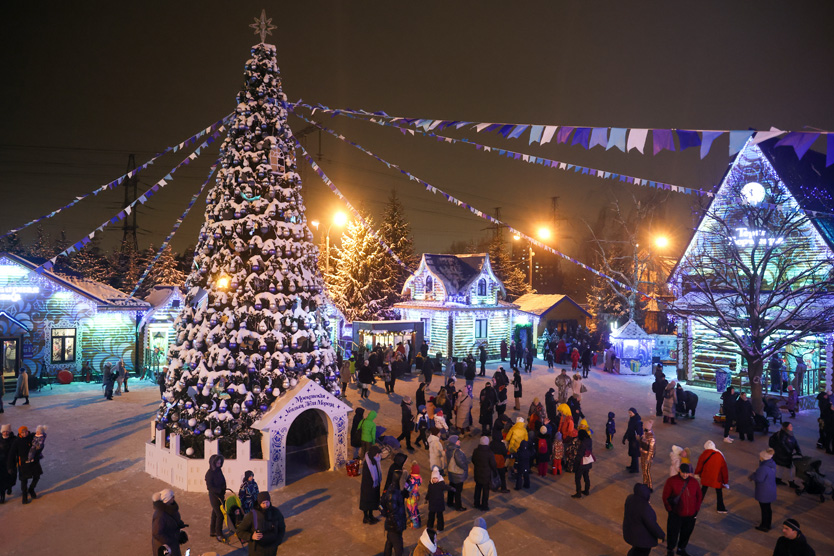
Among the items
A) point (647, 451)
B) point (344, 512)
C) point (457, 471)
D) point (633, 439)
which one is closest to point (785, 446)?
point (633, 439)

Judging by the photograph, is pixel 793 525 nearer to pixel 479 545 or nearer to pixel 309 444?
pixel 479 545

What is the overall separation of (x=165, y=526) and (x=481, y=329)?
987 inches

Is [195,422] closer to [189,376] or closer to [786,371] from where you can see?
[189,376]

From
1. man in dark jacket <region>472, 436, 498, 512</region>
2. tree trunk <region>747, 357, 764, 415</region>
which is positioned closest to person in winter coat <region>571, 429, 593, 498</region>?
man in dark jacket <region>472, 436, 498, 512</region>

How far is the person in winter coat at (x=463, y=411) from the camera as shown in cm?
1557

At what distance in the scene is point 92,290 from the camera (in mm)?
25453

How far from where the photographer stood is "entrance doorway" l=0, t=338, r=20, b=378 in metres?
23.0

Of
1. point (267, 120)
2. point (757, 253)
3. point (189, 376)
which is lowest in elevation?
point (189, 376)

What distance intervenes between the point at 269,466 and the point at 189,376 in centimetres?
270

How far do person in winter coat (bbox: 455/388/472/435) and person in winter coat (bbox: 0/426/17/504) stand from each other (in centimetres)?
1063

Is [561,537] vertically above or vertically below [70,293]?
below

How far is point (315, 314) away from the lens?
13258mm

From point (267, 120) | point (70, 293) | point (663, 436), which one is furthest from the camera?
point (70, 293)

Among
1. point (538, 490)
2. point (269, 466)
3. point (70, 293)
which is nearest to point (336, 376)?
point (269, 466)
